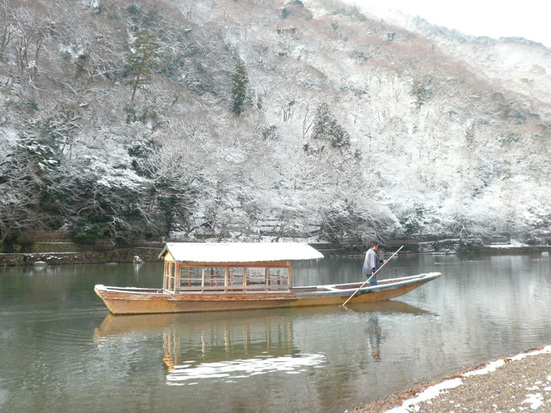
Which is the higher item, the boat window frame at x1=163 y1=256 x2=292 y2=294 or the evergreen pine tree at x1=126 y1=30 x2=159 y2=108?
the evergreen pine tree at x1=126 y1=30 x2=159 y2=108

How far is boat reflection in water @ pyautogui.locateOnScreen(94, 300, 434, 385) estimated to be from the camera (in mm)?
9859

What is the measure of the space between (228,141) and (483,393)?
43.7 meters

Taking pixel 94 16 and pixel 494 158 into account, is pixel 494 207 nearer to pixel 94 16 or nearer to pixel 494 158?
pixel 494 158

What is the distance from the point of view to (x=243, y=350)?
38.0 feet

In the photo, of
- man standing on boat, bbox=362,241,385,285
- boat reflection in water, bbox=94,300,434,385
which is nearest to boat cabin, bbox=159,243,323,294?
boat reflection in water, bbox=94,300,434,385

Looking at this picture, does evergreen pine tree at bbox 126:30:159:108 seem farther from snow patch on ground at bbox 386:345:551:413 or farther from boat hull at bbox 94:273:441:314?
snow patch on ground at bbox 386:345:551:413

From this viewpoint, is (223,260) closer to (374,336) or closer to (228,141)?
(374,336)

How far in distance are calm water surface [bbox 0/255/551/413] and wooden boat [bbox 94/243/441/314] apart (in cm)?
51

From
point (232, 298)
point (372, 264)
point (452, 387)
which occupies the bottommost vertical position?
point (452, 387)

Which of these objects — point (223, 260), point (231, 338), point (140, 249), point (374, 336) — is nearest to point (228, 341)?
point (231, 338)

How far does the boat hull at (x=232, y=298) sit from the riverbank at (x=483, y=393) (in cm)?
910

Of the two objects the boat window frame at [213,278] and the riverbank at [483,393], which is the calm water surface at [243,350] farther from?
the boat window frame at [213,278]

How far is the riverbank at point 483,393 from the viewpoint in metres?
6.60

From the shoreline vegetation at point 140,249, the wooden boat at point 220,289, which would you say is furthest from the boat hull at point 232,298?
the shoreline vegetation at point 140,249
